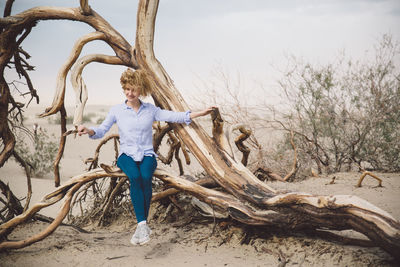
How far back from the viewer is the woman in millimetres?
3275

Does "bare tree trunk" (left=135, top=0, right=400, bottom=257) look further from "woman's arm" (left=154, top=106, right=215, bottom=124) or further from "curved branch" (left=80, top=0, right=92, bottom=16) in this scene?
"curved branch" (left=80, top=0, right=92, bottom=16)

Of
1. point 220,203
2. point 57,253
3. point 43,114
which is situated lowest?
point 57,253

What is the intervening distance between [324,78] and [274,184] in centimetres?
261

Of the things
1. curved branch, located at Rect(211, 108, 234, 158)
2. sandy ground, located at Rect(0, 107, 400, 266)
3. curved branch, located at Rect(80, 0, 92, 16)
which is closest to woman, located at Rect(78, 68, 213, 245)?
curved branch, located at Rect(211, 108, 234, 158)

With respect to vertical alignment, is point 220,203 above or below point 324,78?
below

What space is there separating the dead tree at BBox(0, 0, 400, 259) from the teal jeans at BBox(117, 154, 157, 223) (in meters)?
0.28

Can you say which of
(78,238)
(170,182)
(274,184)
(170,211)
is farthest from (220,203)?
(274,184)

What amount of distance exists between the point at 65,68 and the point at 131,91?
0.99 m

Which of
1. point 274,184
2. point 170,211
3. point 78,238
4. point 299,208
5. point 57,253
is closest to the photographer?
point 299,208

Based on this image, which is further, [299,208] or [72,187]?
[72,187]

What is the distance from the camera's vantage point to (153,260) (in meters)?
3.54

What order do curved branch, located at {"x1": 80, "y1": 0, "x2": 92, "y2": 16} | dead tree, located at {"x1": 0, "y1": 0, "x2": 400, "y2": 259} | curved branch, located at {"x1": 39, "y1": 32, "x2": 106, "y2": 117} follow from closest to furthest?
dead tree, located at {"x1": 0, "y1": 0, "x2": 400, "y2": 259} → curved branch, located at {"x1": 39, "y1": 32, "x2": 106, "y2": 117} → curved branch, located at {"x1": 80, "y1": 0, "x2": 92, "y2": 16}

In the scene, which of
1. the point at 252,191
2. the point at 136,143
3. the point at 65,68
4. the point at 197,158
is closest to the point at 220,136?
the point at 197,158

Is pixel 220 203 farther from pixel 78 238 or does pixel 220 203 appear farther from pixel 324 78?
pixel 324 78
